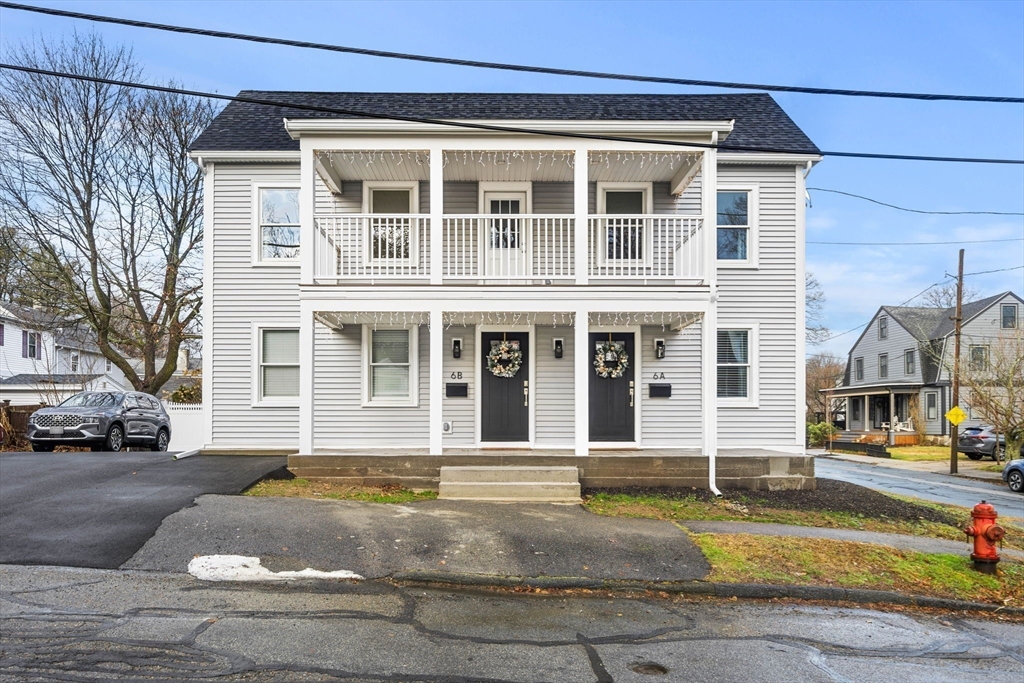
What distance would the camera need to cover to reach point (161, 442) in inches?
683

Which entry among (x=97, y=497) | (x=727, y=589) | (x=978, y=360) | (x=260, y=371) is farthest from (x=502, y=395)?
(x=978, y=360)

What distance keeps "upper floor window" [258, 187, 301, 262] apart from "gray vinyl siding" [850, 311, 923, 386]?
3707 cm

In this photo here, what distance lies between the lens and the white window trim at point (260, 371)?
44.2 ft

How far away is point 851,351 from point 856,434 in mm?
9274

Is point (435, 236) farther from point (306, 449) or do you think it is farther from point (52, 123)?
point (52, 123)

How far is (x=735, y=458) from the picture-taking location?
11.2 m

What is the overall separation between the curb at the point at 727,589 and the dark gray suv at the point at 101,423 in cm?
1175

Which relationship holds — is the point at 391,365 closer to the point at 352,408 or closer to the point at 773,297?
the point at 352,408

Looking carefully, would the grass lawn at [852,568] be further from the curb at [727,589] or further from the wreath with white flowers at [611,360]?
the wreath with white flowers at [611,360]

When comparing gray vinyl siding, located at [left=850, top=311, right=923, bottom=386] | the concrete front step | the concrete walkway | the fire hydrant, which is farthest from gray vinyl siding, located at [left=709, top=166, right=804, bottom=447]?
gray vinyl siding, located at [left=850, top=311, right=923, bottom=386]

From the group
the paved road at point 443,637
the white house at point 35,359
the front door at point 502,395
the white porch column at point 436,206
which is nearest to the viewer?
the paved road at point 443,637

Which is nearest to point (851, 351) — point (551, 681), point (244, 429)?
point (244, 429)

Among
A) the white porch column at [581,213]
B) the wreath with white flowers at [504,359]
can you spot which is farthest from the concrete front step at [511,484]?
the wreath with white flowers at [504,359]

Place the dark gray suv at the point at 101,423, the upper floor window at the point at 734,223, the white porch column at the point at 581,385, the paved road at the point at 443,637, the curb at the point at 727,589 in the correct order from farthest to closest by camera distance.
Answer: the dark gray suv at the point at 101,423
the upper floor window at the point at 734,223
the white porch column at the point at 581,385
the curb at the point at 727,589
the paved road at the point at 443,637
